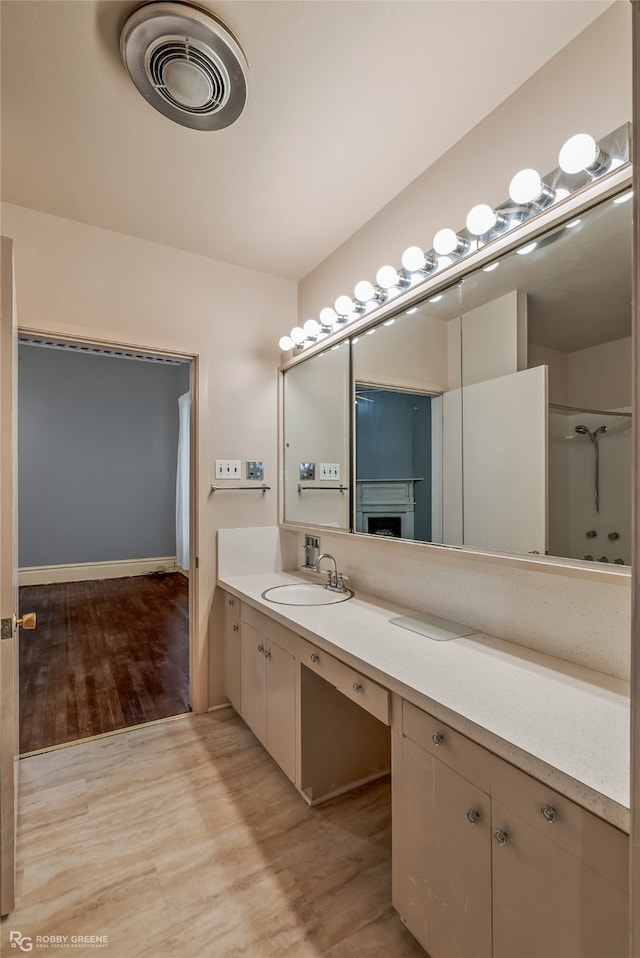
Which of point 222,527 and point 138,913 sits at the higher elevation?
point 222,527

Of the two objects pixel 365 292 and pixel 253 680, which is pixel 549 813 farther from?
pixel 365 292

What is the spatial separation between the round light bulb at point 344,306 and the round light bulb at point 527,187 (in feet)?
2.83

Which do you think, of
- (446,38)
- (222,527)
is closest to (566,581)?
(446,38)

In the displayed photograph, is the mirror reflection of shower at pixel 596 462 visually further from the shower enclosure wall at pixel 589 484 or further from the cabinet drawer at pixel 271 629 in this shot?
the cabinet drawer at pixel 271 629

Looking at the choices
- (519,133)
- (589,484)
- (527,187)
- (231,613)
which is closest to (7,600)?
(231,613)

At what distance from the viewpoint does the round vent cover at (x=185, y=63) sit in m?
1.16

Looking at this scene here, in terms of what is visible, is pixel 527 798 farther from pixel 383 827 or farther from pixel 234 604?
pixel 234 604

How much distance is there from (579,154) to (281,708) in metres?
2.07

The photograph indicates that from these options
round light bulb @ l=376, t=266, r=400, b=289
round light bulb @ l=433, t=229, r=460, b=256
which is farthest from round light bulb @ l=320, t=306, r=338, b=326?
round light bulb @ l=433, t=229, r=460, b=256

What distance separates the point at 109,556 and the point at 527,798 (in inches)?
230

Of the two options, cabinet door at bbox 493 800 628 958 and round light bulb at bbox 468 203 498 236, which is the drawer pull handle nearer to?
cabinet door at bbox 493 800 628 958

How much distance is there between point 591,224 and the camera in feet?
3.77

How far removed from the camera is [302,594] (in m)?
2.20

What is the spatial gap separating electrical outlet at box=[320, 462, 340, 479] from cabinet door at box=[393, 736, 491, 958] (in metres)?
1.34
